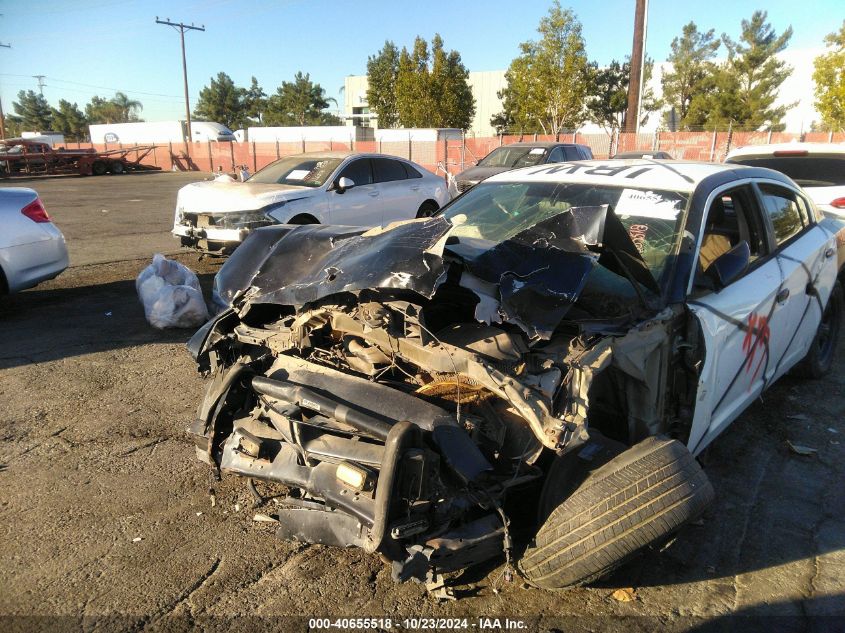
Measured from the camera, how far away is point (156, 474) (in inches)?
140

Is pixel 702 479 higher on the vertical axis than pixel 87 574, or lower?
higher

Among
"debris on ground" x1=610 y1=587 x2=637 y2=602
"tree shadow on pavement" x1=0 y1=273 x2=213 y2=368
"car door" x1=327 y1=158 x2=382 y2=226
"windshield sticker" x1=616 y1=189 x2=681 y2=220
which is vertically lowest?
"tree shadow on pavement" x1=0 y1=273 x2=213 y2=368

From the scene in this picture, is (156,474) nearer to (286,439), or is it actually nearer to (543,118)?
(286,439)

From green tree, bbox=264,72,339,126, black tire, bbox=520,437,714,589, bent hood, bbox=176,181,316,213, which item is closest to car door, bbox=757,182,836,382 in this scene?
black tire, bbox=520,437,714,589

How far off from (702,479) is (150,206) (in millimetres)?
18107

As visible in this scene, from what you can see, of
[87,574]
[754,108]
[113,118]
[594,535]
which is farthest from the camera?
[113,118]

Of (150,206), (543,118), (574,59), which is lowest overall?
(150,206)

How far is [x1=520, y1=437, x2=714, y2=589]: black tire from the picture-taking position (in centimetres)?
232

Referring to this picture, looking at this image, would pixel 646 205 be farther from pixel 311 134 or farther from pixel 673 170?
pixel 311 134

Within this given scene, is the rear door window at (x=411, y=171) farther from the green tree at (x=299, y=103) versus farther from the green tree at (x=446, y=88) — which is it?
the green tree at (x=299, y=103)

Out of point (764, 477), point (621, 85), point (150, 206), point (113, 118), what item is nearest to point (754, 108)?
point (621, 85)

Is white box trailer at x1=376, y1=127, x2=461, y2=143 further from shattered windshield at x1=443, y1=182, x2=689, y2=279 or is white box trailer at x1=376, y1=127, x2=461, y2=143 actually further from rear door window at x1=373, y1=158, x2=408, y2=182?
shattered windshield at x1=443, y1=182, x2=689, y2=279

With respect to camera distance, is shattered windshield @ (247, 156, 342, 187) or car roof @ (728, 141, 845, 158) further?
shattered windshield @ (247, 156, 342, 187)

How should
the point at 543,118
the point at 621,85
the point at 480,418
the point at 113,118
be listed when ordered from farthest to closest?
the point at 113,118 → the point at 621,85 → the point at 543,118 → the point at 480,418
